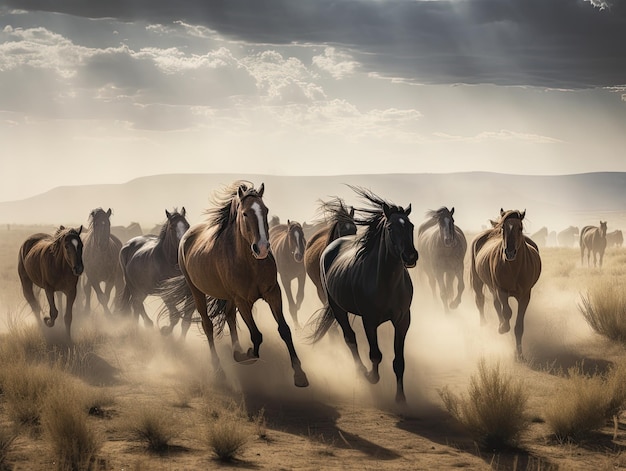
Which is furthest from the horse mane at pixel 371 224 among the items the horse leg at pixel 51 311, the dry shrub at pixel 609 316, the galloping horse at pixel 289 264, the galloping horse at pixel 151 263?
the galloping horse at pixel 289 264

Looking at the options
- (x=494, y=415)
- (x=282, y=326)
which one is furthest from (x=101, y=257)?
(x=494, y=415)

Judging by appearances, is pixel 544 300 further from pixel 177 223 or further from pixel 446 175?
pixel 446 175

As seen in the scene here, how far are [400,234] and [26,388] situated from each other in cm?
458

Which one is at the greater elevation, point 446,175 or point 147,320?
point 446,175

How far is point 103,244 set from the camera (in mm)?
17250

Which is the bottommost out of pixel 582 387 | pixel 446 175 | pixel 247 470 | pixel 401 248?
pixel 247 470

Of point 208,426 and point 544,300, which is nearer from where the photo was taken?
point 208,426

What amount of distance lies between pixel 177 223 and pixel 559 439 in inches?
315

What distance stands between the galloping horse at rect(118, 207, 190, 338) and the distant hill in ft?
473

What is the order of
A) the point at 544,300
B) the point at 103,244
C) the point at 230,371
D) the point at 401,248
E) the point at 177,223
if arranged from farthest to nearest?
the point at 544,300 < the point at 103,244 < the point at 177,223 < the point at 230,371 < the point at 401,248

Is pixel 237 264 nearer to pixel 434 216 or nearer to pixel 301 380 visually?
pixel 301 380

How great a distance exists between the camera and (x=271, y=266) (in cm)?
967

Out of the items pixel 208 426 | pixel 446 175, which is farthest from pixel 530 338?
pixel 446 175

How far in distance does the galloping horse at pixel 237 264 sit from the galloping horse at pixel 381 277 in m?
0.90
